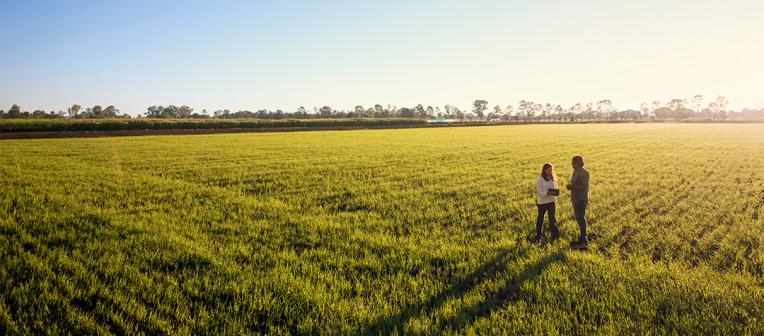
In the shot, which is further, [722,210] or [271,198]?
[271,198]

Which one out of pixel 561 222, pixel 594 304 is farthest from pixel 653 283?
pixel 561 222

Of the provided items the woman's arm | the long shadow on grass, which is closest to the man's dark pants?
the woman's arm

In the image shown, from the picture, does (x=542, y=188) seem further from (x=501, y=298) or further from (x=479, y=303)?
(x=479, y=303)

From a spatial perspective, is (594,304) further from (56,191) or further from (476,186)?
(56,191)

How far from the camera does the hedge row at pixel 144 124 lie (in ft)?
157

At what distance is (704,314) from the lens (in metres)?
4.03

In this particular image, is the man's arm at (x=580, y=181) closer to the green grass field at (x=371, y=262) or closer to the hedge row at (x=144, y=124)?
the green grass field at (x=371, y=262)

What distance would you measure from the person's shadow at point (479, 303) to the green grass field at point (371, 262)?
0.07ft

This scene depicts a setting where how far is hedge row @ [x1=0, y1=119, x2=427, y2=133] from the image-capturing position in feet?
157

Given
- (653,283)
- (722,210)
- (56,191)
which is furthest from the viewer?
(56,191)

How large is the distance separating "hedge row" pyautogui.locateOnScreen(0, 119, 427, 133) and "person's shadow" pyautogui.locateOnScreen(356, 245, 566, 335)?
62.1 metres

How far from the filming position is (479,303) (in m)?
4.36

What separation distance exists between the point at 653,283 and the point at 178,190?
38.9 feet

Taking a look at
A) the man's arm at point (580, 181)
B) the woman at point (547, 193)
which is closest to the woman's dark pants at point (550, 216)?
the woman at point (547, 193)
